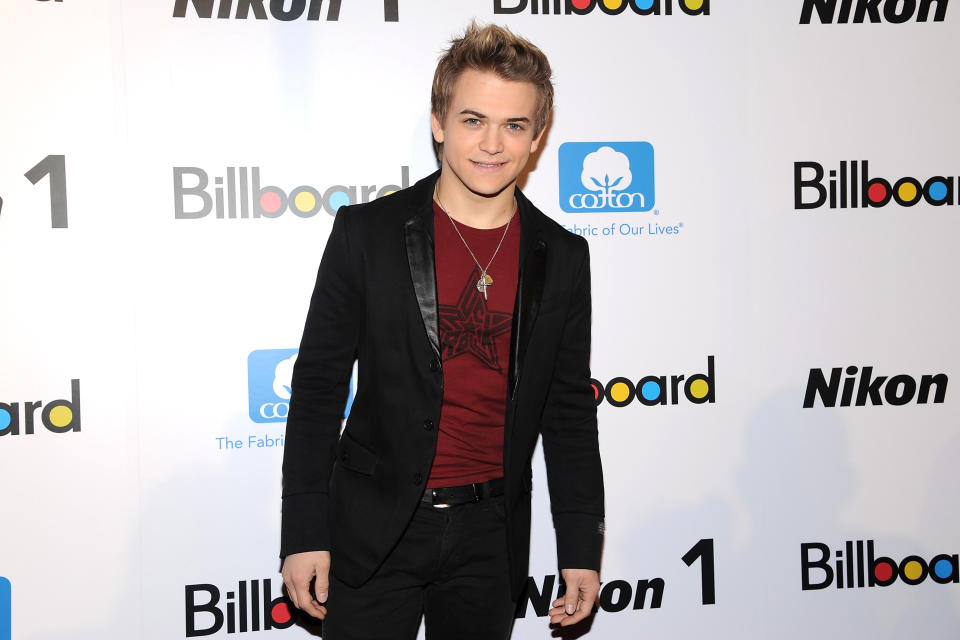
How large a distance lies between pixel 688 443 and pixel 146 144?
203cm

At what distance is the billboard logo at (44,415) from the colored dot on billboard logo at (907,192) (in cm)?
283

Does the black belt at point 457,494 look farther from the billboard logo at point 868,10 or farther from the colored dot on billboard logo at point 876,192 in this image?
the billboard logo at point 868,10

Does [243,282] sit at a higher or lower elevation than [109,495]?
higher

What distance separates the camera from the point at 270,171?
255 cm

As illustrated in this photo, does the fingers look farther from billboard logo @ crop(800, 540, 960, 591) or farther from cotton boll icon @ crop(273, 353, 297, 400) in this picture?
billboard logo @ crop(800, 540, 960, 591)

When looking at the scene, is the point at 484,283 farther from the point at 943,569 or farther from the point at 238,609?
the point at 943,569

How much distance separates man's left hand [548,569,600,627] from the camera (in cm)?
196

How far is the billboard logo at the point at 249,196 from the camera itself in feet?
8.26

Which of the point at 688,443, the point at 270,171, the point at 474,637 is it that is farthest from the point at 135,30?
the point at 688,443

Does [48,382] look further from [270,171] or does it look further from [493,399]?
[493,399]

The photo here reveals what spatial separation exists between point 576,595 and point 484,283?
813 mm

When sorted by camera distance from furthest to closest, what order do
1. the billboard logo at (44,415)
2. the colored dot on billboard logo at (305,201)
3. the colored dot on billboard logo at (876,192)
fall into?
1. the colored dot on billboard logo at (876,192)
2. the colored dot on billboard logo at (305,201)
3. the billboard logo at (44,415)

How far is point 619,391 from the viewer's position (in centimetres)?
271

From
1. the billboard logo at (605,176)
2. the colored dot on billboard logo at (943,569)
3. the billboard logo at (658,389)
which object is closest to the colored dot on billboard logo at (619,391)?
the billboard logo at (658,389)
